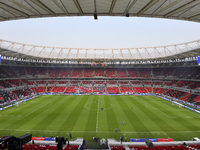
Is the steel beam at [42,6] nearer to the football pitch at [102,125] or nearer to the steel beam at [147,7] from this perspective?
the steel beam at [147,7]

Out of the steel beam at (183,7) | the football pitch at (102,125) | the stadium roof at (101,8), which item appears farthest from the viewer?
the football pitch at (102,125)

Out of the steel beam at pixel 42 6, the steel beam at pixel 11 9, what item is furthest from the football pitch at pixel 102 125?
the steel beam at pixel 42 6

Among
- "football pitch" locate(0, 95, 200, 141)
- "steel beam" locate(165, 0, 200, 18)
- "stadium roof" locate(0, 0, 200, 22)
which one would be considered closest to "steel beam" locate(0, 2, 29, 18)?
"stadium roof" locate(0, 0, 200, 22)

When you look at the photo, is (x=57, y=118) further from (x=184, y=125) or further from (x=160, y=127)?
(x=184, y=125)

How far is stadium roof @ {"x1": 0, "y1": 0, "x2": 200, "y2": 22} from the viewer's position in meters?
6.72

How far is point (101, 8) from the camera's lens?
7.37m

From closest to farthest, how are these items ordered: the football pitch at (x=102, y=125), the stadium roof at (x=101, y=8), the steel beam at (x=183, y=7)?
1. the steel beam at (x=183, y=7)
2. the stadium roof at (x=101, y=8)
3. the football pitch at (x=102, y=125)

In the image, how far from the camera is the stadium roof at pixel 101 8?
22.0ft

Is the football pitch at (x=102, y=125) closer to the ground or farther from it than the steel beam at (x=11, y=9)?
closer to the ground

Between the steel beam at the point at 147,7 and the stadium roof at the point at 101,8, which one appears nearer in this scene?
the steel beam at the point at 147,7

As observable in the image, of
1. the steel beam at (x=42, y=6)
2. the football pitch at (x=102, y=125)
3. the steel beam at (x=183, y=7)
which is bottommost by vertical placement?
the football pitch at (x=102, y=125)

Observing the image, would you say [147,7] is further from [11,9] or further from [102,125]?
[102,125]

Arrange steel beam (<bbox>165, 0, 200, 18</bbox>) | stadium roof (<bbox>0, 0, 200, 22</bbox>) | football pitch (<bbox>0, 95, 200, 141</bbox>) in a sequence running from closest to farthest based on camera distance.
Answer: steel beam (<bbox>165, 0, 200, 18</bbox>) → stadium roof (<bbox>0, 0, 200, 22</bbox>) → football pitch (<bbox>0, 95, 200, 141</bbox>)

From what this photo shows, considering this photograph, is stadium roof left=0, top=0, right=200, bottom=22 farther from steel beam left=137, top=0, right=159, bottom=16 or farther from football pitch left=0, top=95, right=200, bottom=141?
football pitch left=0, top=95, right=200, bottom=141
